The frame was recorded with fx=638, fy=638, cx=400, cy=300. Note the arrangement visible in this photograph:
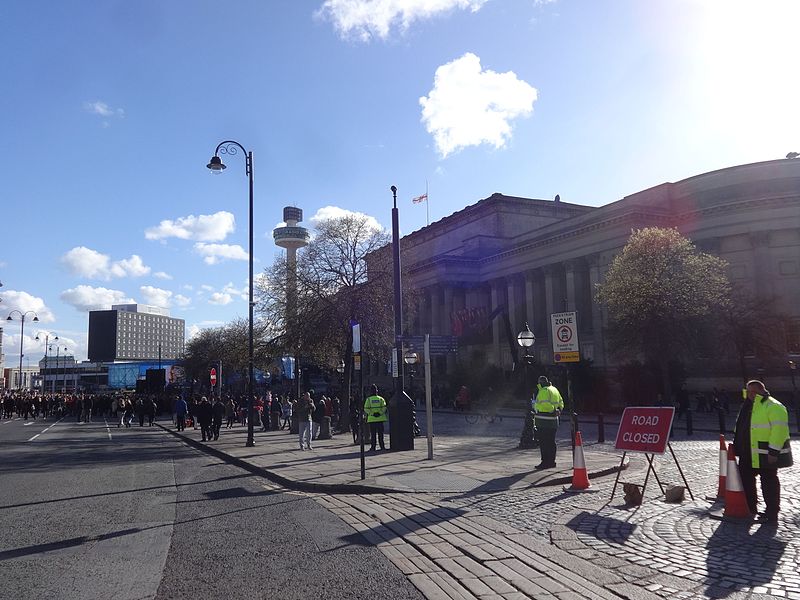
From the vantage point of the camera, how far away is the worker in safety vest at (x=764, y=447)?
783 centimetres

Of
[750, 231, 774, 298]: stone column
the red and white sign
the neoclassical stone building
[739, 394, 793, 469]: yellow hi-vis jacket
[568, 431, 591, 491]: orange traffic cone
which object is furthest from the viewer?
the neoclassical stone building

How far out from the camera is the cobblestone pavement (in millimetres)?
5578

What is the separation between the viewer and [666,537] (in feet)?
23.6

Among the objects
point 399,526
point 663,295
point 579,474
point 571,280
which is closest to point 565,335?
point 579,474

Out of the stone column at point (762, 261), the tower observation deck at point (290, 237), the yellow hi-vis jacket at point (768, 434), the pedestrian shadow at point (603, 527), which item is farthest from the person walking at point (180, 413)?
the tower observation deck at point (290, 237)

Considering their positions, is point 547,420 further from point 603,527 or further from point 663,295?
point 663,295

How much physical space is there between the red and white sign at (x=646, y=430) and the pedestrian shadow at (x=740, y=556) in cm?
190

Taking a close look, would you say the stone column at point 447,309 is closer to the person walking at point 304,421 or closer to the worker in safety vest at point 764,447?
the person walking at point 304,421

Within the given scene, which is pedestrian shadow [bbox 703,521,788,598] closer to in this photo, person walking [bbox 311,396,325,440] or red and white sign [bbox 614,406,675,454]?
red and white sign [bbox 614,406,675,454]

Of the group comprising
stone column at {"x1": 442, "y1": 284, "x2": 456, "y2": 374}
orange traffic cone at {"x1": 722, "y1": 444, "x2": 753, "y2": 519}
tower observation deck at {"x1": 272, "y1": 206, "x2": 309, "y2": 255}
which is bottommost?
orange traffic cone at {"x1": 722, "y1": 444, "x2": 753, "y2": 519}

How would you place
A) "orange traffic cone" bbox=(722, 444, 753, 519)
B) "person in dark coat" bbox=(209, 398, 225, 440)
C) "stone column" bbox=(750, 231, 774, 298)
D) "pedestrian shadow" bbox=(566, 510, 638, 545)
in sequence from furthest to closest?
1. "stone column" bbox=(750, 231, 774, 298)
2. "person in dark coat" bbox=(209, 398, 225, 440)
3. "orange traffic cone" bbox=(722, 444, 753, 519)
4. "pedestrian shadow" bbox=(566, 510, 638, 545)

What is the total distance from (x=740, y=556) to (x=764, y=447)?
6.88 ft

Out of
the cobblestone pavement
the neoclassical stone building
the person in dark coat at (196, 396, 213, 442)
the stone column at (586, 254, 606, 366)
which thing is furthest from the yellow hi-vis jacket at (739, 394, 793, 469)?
the stone column at (586, 254, 606, 366)

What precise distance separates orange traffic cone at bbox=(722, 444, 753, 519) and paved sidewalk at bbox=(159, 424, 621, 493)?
348cm
